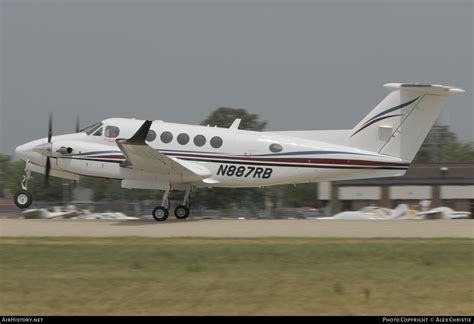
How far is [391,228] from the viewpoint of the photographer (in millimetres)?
23250

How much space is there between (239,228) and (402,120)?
711 cm

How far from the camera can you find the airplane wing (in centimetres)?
2428

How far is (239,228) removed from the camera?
23594 millimetres

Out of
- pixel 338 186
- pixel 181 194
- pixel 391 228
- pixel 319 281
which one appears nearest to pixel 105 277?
pixel 319 281

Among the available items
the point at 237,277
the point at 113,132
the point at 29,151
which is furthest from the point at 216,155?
the point at 237,277

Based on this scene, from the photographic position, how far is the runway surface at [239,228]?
71.3 ft

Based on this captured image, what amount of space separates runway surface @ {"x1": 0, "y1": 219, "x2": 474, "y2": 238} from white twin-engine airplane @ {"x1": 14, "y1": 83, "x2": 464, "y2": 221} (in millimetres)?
1751

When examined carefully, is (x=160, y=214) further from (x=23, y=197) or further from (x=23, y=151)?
(x=23, y=151)

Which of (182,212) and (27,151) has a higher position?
(27,151)

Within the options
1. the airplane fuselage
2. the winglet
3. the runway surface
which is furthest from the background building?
the winglet

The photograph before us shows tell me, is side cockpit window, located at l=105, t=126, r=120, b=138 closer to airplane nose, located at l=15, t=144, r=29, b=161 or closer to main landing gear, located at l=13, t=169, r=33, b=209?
airplane nose, located at l=15, t=144, r=29, b=161

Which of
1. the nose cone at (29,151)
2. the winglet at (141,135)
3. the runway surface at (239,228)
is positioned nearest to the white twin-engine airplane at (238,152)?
the nose cone at (29,151)

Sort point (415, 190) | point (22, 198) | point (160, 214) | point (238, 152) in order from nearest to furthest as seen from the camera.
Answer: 1. point (160, 214)
2. point (238, 152)
3. point (22, 198)
4. point (415, 190)

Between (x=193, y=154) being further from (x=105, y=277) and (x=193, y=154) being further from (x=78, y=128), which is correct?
(x=105, y=277)
